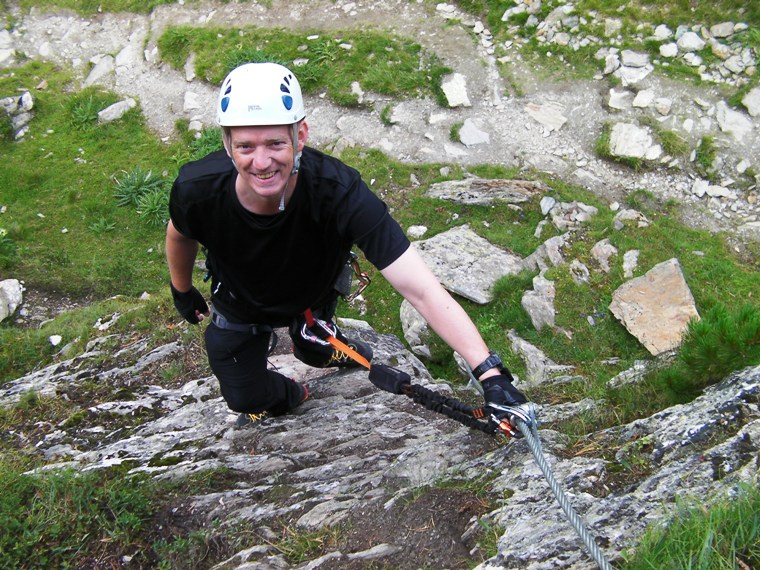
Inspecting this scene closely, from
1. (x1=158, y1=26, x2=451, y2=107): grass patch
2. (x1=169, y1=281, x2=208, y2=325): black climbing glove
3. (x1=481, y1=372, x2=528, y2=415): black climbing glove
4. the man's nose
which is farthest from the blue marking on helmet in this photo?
(x1=158, y1=26, x2=451, y2=107): grass patch

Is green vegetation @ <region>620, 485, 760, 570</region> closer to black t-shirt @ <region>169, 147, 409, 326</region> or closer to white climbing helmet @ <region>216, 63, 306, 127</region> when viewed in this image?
black t-shirt @ <region>169, 147, 409, 326</region>

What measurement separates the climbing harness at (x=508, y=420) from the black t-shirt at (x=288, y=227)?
3.02 ft

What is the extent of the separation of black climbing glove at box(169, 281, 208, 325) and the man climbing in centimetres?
53

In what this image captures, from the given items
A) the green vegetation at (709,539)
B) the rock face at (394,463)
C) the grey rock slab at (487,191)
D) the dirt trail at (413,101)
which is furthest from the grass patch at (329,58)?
the green vegetation at (709,539)

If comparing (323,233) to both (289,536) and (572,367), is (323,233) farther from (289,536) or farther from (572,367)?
(572,367)

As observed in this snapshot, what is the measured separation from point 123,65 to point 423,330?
36.6 ft

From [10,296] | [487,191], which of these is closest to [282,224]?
[487,191]

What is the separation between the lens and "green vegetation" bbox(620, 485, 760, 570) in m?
2.46

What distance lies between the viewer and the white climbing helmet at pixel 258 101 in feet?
12.2

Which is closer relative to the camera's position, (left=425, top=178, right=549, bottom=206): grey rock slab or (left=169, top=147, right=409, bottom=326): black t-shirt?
(left=169, top=147, right=409, bottom=326): black t-shirt

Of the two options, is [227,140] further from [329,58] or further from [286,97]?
[329,58]

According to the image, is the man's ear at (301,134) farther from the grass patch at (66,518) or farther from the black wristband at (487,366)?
the grass patch at (66,518)

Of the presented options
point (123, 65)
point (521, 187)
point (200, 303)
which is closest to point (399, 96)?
point (521, 187)

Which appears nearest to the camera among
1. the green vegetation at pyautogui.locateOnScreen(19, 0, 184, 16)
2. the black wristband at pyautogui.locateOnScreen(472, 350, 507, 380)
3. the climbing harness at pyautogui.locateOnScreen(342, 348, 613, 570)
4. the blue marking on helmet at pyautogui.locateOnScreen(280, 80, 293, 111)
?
the climbing harness at pyautogui.locateOnScreen(342, 348, 613, 570)
